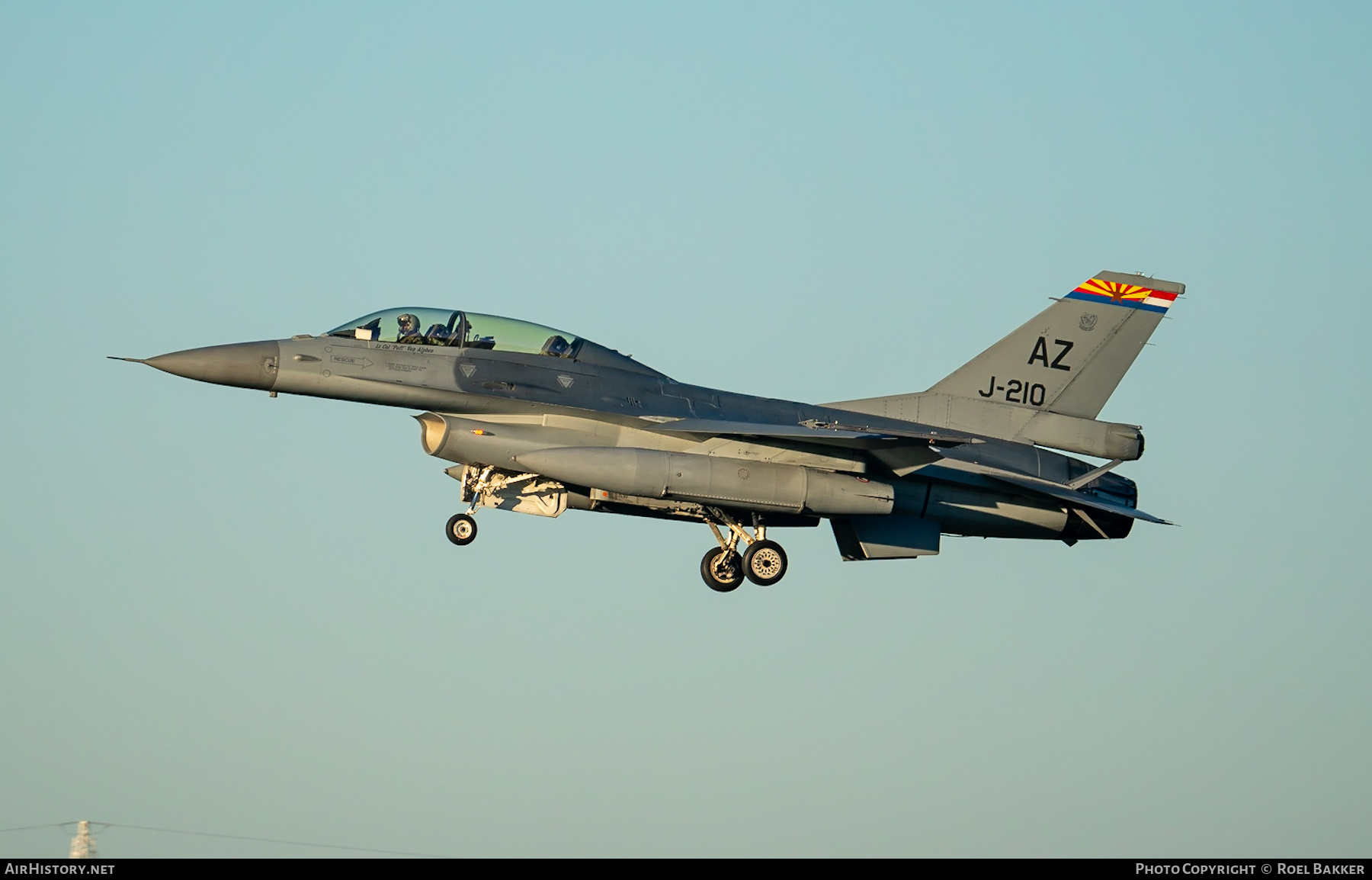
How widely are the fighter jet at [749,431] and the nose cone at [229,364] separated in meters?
0.02

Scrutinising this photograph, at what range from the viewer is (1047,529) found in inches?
926

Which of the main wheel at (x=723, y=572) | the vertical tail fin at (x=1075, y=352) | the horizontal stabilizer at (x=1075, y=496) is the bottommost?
the main wheel at (x=723, y=572)

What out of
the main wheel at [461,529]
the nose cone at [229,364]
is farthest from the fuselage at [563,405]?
the main wheel at [461,529]

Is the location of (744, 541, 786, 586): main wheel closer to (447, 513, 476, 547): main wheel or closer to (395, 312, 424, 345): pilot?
(447, 513, 476, 547): main wheel

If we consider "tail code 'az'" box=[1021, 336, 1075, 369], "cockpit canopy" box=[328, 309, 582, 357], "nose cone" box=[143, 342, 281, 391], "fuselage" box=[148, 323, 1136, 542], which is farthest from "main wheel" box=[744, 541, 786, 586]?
"nose cone" box=[143, 342, 281, 391]

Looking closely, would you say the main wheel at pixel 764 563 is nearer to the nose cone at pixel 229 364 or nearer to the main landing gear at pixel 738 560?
the main landing gear at pixel 738 560

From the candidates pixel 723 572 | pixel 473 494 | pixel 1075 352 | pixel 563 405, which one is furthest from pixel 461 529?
pixel 1075 352

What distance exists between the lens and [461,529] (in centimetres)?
2200

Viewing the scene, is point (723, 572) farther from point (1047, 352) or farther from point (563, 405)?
point (1047, 352)

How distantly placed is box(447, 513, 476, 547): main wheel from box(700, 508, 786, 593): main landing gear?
296cm

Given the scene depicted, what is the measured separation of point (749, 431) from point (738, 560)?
2473 millimetres

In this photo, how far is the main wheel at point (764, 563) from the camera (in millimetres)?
22438
